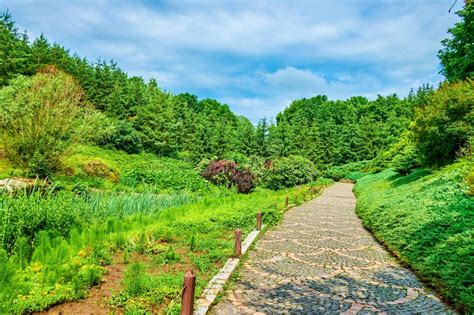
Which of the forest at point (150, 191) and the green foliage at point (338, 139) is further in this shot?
the green foliage at point (338, 139)

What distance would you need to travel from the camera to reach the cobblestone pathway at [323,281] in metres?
4.56

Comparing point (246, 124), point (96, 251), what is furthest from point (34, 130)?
point (246, 124)

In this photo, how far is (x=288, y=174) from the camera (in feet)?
83.3

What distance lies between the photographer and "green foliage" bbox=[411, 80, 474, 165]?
13.8 meters

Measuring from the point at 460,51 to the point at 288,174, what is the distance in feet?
47.4

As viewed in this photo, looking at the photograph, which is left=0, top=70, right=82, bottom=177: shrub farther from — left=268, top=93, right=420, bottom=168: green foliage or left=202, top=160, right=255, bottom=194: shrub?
left=268, top=93, right=420, bottom=168: green foliage

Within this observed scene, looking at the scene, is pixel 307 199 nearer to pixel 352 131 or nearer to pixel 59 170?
pixel 59 170

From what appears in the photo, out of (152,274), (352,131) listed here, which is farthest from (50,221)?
(352,131)

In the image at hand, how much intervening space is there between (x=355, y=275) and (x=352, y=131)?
49629 mm

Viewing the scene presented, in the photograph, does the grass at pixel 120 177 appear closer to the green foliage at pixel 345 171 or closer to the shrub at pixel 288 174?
the shrub at pixel 288 174

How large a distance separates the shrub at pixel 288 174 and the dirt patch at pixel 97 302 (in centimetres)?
2076

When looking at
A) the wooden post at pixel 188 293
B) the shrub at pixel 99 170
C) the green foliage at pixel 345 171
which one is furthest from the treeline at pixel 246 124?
the wooden post at pixel 188 293

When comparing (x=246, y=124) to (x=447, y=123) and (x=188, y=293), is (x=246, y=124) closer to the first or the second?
(x=447, y=123)

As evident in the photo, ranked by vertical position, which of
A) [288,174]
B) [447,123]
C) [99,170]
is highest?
[447,123]
